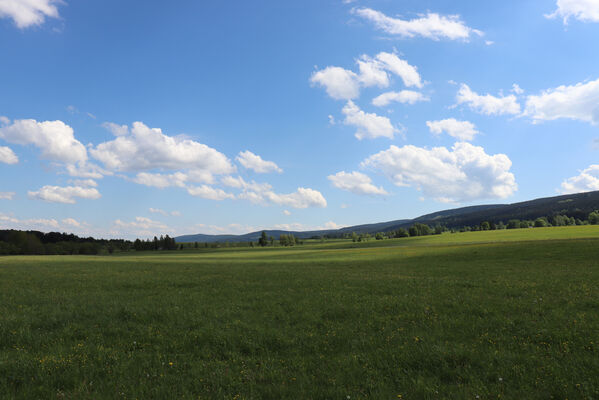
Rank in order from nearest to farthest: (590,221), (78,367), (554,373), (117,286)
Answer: (554,373), (78,367), (117,286), (590,221)

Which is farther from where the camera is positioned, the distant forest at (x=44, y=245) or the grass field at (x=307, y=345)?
the distant forest at (x=44, y=245)

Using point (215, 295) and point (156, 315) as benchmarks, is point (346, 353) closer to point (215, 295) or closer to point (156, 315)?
point (156, 315)

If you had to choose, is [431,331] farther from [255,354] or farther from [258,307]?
[258,307]

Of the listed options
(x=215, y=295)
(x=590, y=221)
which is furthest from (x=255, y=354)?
(x=590, y=221)

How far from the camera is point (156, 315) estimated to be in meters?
14.3

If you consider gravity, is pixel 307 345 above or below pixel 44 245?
below

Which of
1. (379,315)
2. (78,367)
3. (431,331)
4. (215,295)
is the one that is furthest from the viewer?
(215,295)

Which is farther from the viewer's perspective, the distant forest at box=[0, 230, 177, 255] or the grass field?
the distant forest at box=[0, 230, 177, 255]

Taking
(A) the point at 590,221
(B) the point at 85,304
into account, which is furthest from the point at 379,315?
(A) the point at 590,221

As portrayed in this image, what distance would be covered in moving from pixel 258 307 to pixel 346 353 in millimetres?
7094

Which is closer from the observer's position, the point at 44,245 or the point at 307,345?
the point at 307,345

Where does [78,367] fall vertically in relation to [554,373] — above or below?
above

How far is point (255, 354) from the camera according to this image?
10016mm

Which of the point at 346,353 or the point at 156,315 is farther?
the point at 156,315
